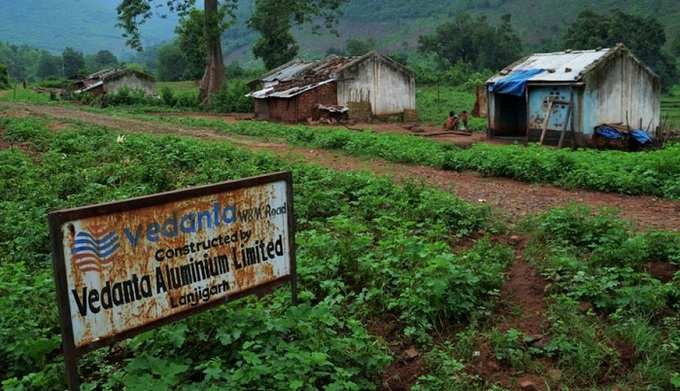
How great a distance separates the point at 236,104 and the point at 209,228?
112 ft

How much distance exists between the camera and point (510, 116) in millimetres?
24609

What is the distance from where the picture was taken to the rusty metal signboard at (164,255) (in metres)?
3.52

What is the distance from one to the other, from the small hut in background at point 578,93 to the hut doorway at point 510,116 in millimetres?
47

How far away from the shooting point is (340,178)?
390 inches

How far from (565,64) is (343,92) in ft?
43.1

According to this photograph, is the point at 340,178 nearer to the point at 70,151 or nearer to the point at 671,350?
the point at 671,350

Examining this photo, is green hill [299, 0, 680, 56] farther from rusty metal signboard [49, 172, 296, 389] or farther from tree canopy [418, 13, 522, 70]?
rusty metal signboard [49, 172, 296, 389]

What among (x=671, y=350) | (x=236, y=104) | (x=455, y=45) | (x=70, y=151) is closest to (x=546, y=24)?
(x=455, y=45)

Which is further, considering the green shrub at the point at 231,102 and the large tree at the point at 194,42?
the large tree at the point at 194,42

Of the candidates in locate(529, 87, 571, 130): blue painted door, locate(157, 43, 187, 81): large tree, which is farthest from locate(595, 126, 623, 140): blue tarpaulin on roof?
locate(157, 43, 187, 81): large tree

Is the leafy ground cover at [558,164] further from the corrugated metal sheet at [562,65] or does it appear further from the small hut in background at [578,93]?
the corrugated metal sheet at [562,65]

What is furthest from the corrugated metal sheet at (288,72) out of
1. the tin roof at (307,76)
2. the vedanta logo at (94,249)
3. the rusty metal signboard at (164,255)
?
the vedanta logo at (94,249)

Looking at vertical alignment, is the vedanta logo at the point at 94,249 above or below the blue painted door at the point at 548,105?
below

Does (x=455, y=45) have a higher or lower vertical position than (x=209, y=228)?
higher
